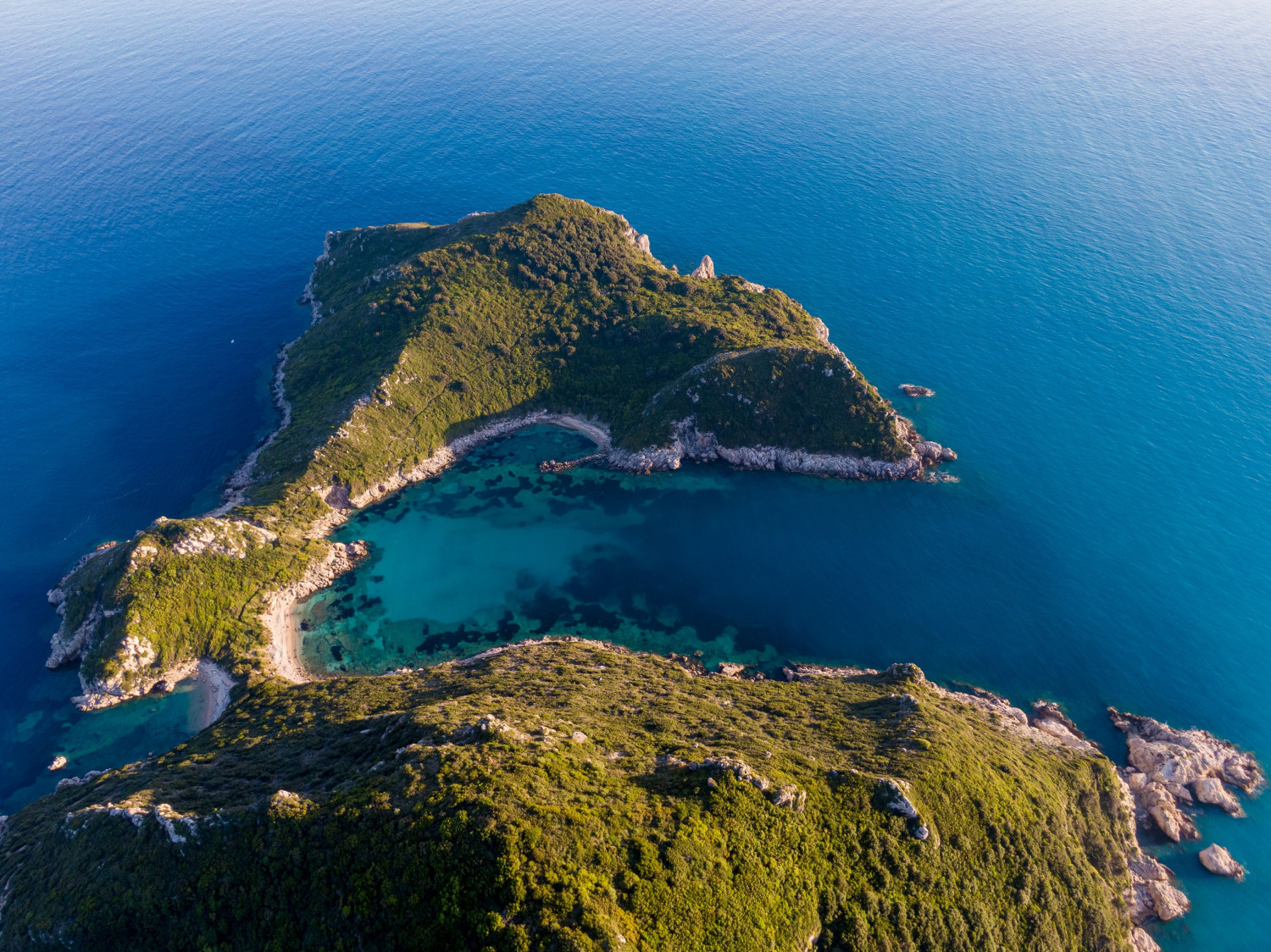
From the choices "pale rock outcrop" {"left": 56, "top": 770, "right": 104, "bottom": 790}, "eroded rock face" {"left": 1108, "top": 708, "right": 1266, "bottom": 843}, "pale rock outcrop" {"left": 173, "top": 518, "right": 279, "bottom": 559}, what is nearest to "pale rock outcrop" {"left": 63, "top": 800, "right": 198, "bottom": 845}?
"pale rock outcrop" {"left": 56, "top": 770, "right": 104, "bottom": 790}

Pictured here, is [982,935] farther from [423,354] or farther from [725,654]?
[423,354]

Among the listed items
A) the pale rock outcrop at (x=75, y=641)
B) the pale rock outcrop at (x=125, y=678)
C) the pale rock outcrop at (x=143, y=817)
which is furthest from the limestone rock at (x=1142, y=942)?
the pale rock outcrop at (x=75, y=641)

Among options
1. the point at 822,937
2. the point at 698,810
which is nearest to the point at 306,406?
the point at 698,810

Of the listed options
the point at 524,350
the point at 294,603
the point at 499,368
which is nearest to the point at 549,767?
the point at 294,603

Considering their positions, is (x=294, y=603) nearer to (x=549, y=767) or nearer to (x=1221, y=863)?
(x=549, y=767)

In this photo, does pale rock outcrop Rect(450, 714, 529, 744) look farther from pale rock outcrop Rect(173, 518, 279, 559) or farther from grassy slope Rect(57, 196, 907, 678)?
pale rock outcrop Rect(173, 518, 279, 559)
